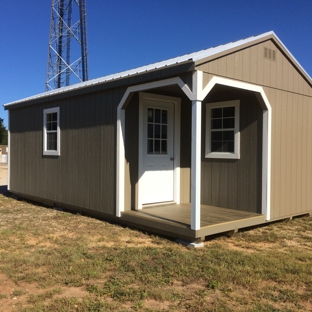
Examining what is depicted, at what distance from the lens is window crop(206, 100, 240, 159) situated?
22.0ft

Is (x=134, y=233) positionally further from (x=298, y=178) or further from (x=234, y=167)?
(x=298, y=178)

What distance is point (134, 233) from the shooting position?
585cm

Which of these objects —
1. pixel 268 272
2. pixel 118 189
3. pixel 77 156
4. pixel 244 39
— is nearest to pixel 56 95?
pixel 77 156

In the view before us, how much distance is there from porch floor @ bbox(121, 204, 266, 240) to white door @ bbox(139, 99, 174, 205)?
36 cm

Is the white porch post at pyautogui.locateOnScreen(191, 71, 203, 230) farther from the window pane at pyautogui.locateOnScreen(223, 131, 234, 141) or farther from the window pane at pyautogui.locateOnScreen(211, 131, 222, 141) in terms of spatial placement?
the window pane at pyautogui.locateOnScreen(211, 131, 222, 141)

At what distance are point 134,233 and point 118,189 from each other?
92 cm

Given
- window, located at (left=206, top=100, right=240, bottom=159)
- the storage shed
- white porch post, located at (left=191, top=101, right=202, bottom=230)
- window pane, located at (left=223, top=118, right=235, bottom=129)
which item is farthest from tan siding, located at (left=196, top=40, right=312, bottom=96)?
window pane, located at (left=223, top=118, right=235, bottom=129)

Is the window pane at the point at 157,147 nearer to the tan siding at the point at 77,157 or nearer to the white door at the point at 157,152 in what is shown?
the white door at the point at 157,152

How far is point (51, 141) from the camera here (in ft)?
28.0

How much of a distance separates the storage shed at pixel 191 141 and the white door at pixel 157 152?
0.06 feet

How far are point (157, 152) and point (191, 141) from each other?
1.56m

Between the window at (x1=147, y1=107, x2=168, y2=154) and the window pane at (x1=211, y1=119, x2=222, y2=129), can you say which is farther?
the window pane at (x1=211, y1=119, x2=222, y2=129)

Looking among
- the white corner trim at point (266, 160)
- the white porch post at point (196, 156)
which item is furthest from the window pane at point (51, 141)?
the white corner trim at point (266, 160)

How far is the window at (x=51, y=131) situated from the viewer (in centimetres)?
813
